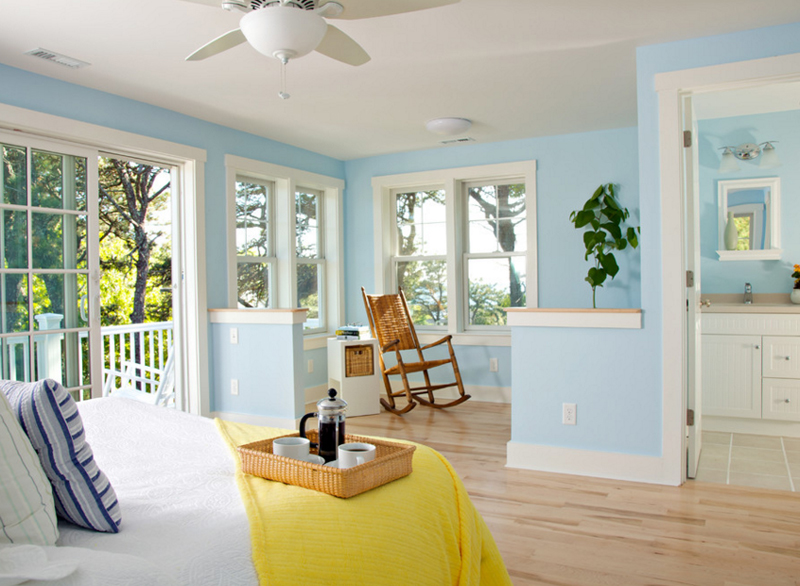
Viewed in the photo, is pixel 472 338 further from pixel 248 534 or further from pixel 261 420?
pixel 248 534

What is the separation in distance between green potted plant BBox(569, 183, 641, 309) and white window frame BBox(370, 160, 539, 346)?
0.52 metres

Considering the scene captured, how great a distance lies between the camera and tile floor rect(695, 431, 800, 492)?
3114 millimetres

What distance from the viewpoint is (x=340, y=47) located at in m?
2.24

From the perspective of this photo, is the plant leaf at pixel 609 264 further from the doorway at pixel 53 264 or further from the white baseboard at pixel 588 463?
the doorway at pixel 53 264

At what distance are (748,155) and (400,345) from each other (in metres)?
3.09

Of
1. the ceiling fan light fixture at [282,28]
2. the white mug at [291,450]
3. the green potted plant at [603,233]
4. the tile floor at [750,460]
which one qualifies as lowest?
the tile floor at [750,460]

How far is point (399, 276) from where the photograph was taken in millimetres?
5859

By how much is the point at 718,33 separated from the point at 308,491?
115 inches

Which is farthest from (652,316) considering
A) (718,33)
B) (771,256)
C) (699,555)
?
(771,256)

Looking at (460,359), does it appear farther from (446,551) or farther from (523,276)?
(446,551)

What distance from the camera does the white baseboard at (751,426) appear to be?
4016mm

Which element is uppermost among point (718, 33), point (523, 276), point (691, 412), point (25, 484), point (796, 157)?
point (718, 33)

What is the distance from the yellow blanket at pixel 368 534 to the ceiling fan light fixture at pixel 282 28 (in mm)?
1304

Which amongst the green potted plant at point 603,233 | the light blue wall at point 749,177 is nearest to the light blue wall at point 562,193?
the green potted plant at point 603,233
